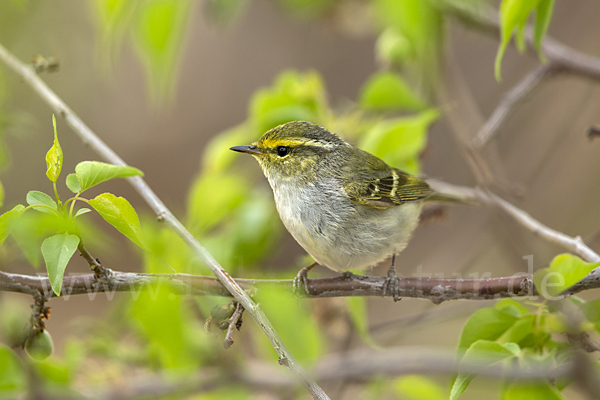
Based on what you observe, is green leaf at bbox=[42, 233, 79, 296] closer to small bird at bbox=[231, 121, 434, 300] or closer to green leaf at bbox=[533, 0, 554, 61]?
small bird at bbox=[231, 121, 434, 300]

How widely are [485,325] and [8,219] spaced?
5.57 ft

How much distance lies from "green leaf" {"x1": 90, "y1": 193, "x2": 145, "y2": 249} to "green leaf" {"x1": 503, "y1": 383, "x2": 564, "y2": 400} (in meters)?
1.35

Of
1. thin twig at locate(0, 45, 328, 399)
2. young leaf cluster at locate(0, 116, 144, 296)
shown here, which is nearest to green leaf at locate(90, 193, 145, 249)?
young leaf cluster at locate(0, 116, 144, 296)

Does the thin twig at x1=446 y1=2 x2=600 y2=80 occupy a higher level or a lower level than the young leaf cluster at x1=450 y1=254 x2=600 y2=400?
higher

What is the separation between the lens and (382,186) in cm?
341

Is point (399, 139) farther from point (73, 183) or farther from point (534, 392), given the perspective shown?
point (73, 183)

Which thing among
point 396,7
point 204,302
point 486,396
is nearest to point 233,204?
point 204,302

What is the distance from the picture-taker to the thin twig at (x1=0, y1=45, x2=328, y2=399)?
1730mm

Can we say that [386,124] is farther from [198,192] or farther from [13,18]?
[13,18]

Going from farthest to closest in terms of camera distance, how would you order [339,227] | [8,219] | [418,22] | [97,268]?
[339,227] → [418,22] → [97,268] → [8,219]

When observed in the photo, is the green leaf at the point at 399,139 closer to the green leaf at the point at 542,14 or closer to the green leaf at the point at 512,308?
the green leaf at the point at 542,14

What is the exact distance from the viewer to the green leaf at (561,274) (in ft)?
5.54

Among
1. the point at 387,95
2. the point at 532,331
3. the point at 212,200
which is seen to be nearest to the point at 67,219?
the point at 212,200

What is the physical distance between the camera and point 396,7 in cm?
243
